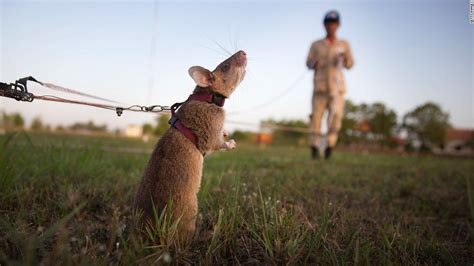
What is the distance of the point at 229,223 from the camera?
6.47ft

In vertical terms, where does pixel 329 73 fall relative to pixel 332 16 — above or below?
below

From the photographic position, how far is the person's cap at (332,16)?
8047mm

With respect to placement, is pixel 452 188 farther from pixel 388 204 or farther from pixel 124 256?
pixel 124 256

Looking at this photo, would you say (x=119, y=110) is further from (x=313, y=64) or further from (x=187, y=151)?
(x=313, y=64)

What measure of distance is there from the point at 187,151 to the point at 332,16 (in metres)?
7.29

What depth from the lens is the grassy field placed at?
65.4 inches

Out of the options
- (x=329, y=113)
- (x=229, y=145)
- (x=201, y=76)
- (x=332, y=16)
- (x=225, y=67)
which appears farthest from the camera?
(x=329, y=113)

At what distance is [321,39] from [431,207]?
5804mm

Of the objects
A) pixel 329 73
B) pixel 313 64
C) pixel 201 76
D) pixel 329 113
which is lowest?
pixel 201 76

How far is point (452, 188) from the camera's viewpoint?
4.91 metres

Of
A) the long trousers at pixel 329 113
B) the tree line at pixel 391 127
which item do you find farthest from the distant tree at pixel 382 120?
the long trousers at pixel 329 113

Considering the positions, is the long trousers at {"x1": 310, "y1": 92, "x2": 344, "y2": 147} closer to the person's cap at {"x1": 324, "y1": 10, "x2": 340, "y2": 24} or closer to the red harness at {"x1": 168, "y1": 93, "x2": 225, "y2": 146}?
the person's cap at {"x1": 324, "y1": 10, "x2": 340, "y2": 24}

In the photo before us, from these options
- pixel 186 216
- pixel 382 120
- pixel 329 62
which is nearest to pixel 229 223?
pixel 186 216

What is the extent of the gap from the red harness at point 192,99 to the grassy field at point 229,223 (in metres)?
0.50
